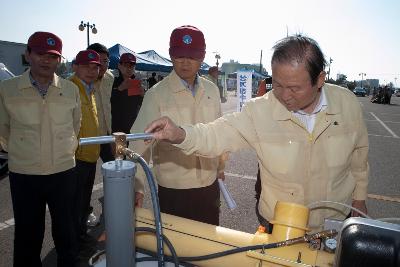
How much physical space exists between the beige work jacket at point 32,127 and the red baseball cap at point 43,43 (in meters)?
0.23

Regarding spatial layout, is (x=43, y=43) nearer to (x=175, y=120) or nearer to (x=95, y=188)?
(x=175, y=120)

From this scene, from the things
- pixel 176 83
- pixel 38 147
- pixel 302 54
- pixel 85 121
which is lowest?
pixel 38 147

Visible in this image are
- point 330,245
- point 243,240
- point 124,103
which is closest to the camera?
point 330,245

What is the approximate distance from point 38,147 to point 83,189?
1179 mm

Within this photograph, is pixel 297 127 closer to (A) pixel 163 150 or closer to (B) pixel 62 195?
(A) pixel 163 150

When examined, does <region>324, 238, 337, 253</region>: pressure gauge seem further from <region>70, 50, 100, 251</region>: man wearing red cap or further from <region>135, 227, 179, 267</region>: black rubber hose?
<region>70, 50, 100, 251</region>: man wearing red cap

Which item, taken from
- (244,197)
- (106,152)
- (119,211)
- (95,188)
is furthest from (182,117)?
(95,188)

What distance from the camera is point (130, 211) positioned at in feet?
3.38

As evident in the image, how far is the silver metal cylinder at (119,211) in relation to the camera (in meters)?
0.98

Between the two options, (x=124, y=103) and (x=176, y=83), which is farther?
(x=124, y=103)

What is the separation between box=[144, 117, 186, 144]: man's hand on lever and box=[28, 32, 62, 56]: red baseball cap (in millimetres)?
1707

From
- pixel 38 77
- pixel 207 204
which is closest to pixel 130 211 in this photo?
pixel 207 204

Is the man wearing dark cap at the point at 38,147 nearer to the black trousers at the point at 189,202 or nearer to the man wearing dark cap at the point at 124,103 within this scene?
the black trousers at the point at 189,202

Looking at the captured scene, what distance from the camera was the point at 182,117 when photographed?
244 cm
